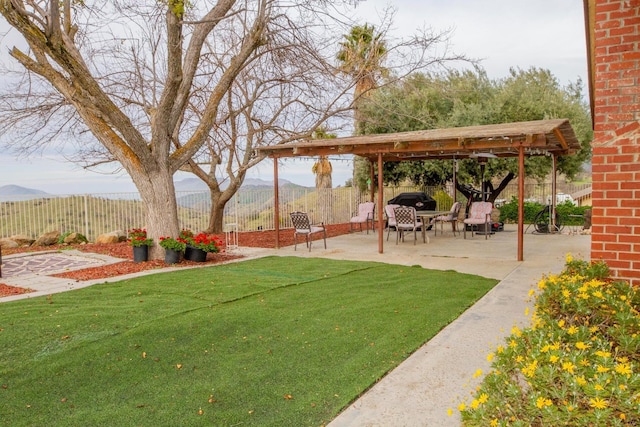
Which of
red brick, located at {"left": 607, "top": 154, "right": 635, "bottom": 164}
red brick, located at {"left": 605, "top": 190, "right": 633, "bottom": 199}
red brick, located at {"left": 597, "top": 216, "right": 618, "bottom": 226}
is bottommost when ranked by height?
red brick, located at {"left": 597, "top": 216, "right": 618, "bottom": 226}

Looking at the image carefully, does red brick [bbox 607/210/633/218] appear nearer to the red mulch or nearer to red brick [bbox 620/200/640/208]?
red brick [bbox 620/200/640/208]

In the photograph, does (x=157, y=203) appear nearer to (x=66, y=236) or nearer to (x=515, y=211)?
(x=66, y=236)

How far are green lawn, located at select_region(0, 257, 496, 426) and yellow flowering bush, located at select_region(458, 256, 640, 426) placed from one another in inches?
53.7

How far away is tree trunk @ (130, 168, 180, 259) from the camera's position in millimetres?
9281

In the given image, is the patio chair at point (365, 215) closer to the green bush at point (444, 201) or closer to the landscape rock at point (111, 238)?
the green bush at point (444, 201)

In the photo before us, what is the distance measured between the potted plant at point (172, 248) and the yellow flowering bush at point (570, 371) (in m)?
7.57

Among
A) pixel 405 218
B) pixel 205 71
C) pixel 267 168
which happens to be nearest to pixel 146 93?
pixel 205 71

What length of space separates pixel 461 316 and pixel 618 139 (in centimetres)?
273

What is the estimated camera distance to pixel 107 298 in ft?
20.4

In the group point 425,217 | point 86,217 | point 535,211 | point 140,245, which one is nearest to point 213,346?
point 140,245

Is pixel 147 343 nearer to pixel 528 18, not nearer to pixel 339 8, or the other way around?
pixel 339 8

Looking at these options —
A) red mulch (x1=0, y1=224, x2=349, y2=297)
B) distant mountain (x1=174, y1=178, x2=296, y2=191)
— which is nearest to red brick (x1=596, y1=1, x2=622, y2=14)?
red mulch (x1=0, y1=224, x2=349, y2=297)

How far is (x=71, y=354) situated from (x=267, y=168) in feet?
35.9

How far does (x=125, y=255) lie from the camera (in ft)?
33.7
